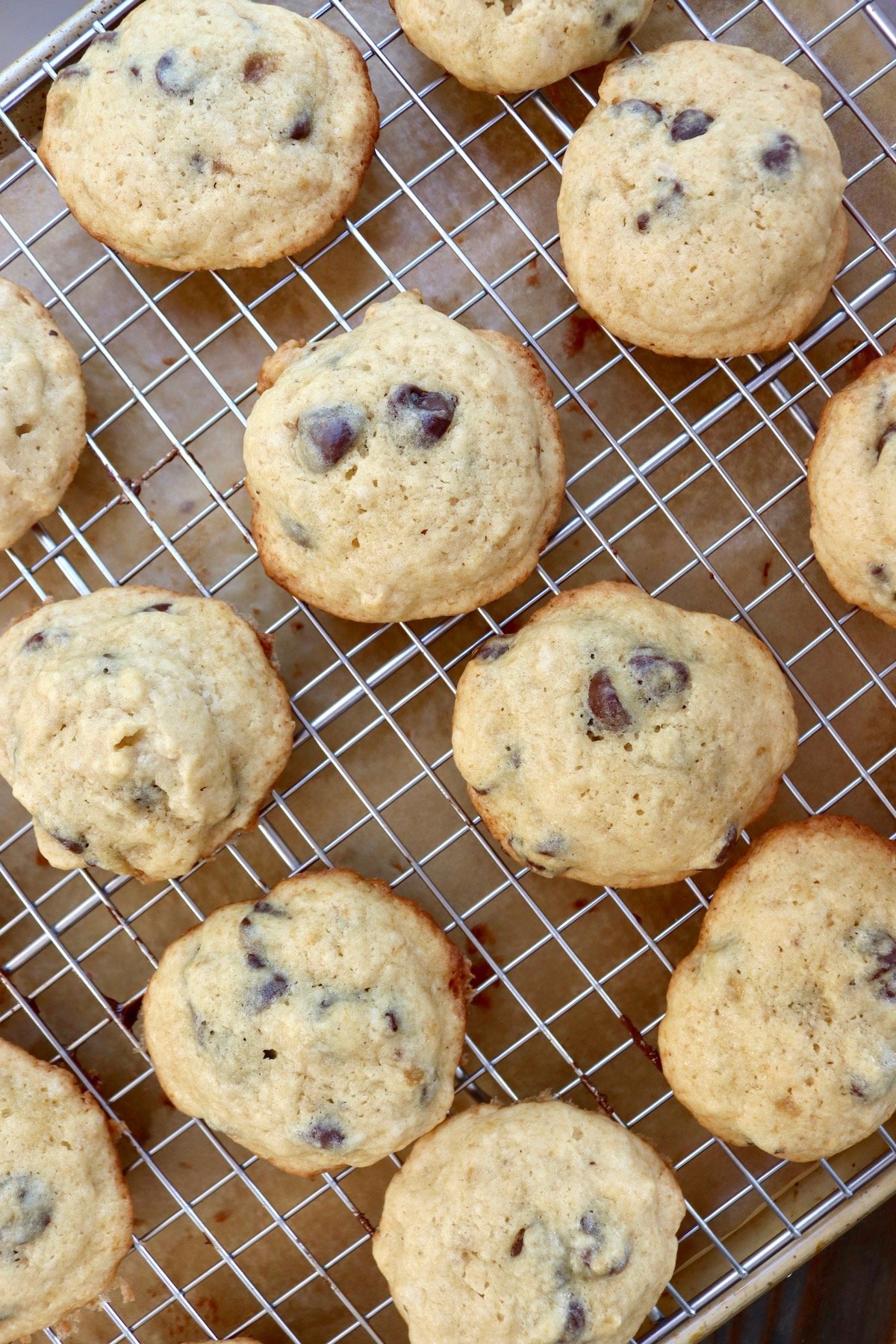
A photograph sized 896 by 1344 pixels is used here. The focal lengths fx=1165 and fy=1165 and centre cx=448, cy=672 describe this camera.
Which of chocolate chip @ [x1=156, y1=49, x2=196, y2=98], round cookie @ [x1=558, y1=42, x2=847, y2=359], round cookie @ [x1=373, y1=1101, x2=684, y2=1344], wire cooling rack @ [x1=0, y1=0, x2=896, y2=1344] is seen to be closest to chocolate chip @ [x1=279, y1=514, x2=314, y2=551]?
wire cooling rack @ [x1=0, y1=0, x2=896, y2=1344]

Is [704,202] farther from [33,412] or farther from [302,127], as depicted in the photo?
[33,412]

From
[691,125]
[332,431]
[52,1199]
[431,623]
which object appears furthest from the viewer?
[431,623]

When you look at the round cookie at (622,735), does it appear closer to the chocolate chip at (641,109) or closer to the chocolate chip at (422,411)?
the chocolate chip at (422,411)

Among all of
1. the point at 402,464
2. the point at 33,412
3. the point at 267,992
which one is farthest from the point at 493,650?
the point at 33,412

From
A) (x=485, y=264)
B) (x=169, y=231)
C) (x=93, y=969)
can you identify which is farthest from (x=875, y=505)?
(x=93, y=969)

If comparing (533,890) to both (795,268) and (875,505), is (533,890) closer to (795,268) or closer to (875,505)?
(875,505)

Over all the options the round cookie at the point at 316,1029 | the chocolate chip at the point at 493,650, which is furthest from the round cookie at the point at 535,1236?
the chocolate chip at the point at 493,650
